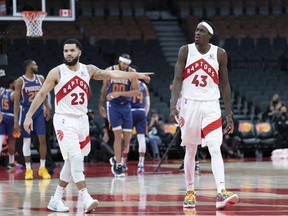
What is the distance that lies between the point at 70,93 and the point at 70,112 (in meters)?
0.21

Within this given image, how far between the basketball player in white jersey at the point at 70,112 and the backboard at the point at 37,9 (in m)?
8.27

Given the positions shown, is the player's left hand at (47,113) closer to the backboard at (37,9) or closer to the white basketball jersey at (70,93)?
the backboard at (37,9)

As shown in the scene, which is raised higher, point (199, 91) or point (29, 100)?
point (199, 91)

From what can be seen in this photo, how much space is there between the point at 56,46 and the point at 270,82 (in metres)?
7.03

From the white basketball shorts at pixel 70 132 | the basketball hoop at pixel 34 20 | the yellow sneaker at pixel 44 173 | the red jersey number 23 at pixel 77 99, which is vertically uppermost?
the basketball hoop at pixel 34 20

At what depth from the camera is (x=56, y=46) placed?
26578 millimetres

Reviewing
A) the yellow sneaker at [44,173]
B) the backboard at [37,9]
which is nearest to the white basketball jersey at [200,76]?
the yellow sneaker at [44,173]

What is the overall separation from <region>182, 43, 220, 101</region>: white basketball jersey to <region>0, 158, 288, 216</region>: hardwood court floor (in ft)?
4.10

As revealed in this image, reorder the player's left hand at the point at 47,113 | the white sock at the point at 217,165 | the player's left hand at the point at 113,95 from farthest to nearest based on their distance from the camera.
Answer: the player's left hand at the point at 113,95 < the player's left hand at the point at 47,113 < the white sock at the point at 217,165

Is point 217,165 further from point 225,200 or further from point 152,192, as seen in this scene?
point 152,192

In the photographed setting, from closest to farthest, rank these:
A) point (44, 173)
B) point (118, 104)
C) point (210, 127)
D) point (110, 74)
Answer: point (210, 127) < point (110, 74) < point (44, 173) < point (118, 104)

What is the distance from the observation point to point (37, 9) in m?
→ 17.5

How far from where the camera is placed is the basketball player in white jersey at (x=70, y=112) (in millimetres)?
8883

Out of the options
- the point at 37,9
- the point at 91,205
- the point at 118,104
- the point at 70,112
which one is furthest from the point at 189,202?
the point at 37,9
